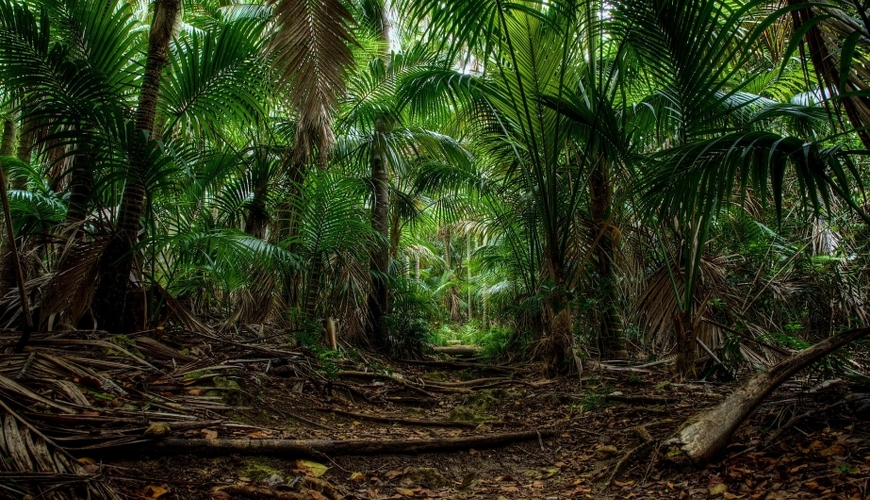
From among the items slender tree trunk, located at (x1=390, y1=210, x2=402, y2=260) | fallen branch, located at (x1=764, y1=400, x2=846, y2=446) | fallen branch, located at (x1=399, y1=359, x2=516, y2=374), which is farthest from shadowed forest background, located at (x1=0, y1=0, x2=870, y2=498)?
slender tree trunk, located at (x1=390, y1=210, x2=402, y2=260)

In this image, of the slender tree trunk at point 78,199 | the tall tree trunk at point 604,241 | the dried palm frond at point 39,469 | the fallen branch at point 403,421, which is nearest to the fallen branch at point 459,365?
the tall tree trunk at point 604,241

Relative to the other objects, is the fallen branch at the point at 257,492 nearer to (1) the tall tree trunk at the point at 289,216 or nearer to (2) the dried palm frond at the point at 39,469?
(2) the dried palm frond at the point at 39,469

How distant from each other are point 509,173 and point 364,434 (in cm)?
304

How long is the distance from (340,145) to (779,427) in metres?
5.85

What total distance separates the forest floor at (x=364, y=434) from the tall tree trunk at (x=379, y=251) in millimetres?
2749

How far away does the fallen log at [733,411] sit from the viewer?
1.98m

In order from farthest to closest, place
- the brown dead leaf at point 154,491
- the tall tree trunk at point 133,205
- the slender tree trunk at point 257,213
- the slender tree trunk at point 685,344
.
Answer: the slender tree trunk at point 257,213, the slender tree trunk at point 685,344, the tall tree trunk at point 133,205, the brown dead leaf at point 154,491

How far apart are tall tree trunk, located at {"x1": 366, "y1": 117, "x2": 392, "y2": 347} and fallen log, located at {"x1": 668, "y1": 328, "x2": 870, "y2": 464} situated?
463 centimetres

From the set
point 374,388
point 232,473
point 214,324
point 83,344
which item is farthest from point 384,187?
point 232,473

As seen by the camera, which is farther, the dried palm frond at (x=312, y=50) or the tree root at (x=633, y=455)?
the dried palm frond at (x=312, y=50)

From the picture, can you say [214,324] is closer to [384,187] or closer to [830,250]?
[384,187]

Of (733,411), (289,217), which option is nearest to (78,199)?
(289,217)

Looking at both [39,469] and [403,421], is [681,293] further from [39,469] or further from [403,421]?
[39,469]

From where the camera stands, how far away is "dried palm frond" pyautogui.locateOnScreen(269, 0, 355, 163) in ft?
10.4
